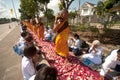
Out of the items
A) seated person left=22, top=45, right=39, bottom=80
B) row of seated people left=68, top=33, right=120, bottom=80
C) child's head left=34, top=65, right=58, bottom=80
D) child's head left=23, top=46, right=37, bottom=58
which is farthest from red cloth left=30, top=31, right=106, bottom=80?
child's head left=34, top=65, right=58, bottom=80

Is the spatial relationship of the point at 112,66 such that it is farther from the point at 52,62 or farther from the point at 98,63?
the point at 52,62

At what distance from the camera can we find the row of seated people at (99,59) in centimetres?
500

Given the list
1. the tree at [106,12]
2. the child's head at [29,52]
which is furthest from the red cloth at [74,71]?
the tree at [106,12]

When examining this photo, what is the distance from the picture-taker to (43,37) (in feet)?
46.4

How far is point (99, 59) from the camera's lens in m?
6.65

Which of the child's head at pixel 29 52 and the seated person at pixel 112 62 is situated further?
the seated person at pixel 112 62

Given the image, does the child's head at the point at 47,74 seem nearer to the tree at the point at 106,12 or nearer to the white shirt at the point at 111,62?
the white shirt at the point at 111,62

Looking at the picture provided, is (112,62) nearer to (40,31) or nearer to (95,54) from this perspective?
(95,54)

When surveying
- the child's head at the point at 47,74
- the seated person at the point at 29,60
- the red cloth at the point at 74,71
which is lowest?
the red cloth at the point at 74,71

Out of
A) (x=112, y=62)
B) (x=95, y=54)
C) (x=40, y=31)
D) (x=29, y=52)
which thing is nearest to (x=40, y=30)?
(x=40, y=31)

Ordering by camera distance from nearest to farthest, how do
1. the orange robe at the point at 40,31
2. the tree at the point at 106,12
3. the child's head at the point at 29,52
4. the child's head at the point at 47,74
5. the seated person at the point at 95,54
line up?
the child's head at the point at 47,74, the child's head at the point at 29,52, the seated person at the point at 95,54, the orange robe at the point at 40,31, the tree at the point at 106,12

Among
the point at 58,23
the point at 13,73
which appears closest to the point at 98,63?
the point at 58,23

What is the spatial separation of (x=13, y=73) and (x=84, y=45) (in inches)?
138

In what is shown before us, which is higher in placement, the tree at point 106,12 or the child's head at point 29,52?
the child's head at point 29,52
